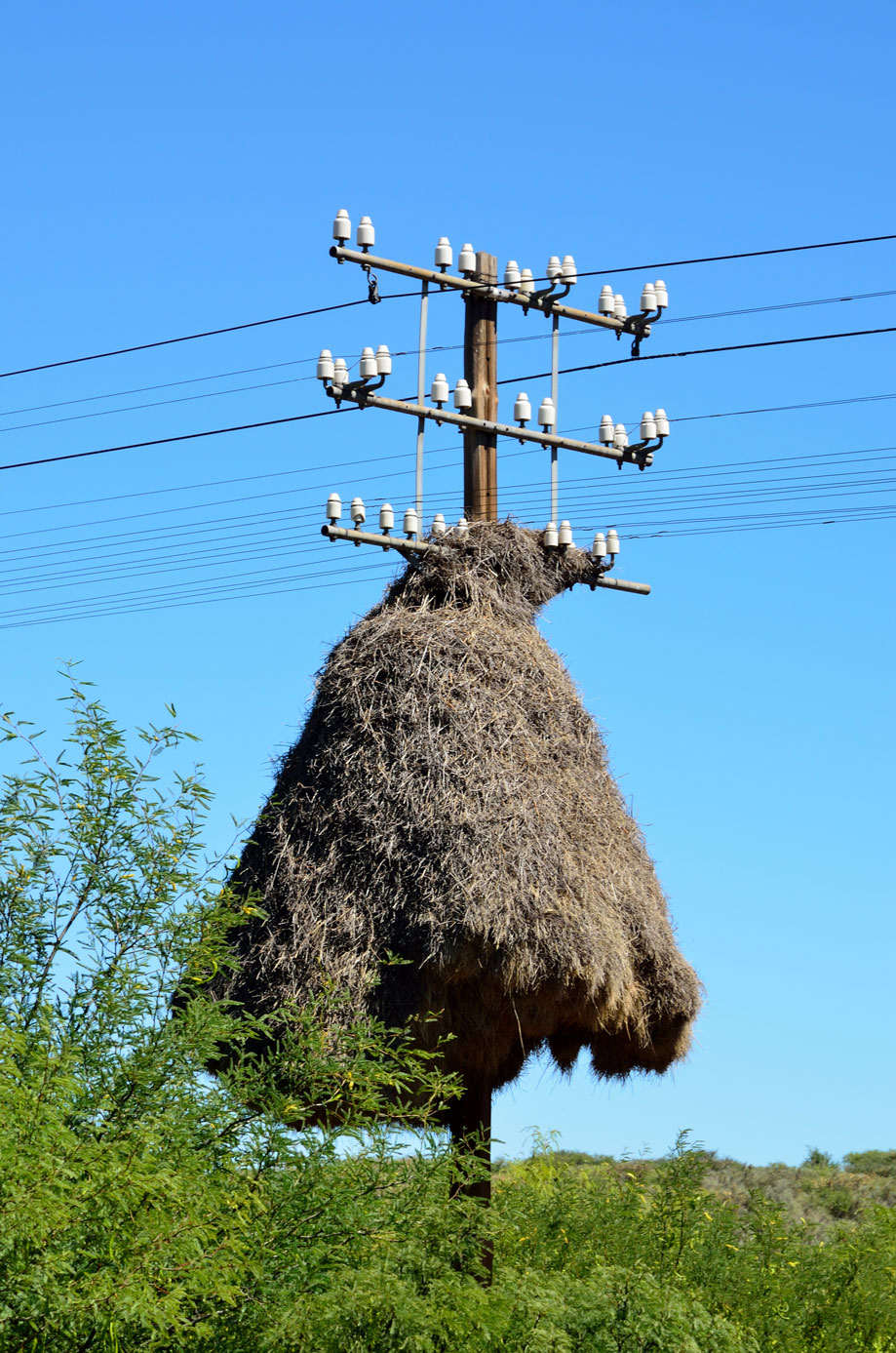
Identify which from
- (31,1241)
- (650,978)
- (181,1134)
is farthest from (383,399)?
(31,1241)

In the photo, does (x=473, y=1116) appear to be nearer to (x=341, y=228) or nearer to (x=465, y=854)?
(x=465, y=854)

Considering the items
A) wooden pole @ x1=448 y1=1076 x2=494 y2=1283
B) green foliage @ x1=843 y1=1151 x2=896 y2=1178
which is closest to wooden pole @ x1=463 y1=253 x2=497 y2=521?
wooden pole @ x1=448 y1=1076 x2=494 y2=1283

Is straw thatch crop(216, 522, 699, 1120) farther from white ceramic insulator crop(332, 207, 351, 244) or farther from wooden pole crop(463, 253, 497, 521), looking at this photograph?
white ceramic insulator crop(332, 207, 351, 244)

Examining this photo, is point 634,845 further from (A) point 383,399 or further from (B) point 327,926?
(A) point 383,399

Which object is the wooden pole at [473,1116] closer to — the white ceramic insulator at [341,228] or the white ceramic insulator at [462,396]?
the white ceramic insulator at [462,396]

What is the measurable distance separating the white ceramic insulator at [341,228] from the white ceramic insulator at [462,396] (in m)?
1.35

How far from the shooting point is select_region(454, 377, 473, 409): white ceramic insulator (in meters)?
11.2

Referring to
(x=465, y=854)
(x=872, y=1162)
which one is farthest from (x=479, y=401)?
(x=872, y=1162)

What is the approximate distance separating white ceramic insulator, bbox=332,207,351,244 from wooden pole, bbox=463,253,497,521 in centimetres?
105

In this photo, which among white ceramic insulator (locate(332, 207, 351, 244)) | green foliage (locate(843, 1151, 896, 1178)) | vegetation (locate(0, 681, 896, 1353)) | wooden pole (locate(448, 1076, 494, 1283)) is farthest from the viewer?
green foliage (locate(843, 1151, 896, 1178))

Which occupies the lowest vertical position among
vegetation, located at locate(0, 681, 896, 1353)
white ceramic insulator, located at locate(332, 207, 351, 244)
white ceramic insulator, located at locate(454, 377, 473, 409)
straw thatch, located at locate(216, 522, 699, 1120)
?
vegetation, located at locate(0, 681, 896, 1353)

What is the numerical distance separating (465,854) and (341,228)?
4913mm

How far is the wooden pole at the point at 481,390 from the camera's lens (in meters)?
11.1

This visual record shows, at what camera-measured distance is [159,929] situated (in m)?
7.49
